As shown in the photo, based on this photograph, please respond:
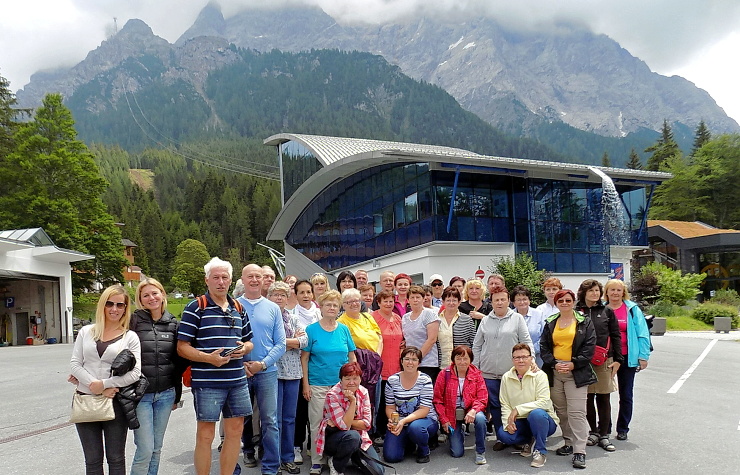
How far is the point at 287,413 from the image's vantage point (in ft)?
16.5

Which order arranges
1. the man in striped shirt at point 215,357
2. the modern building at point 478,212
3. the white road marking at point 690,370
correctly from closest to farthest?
the man in striped shirt at point 215,357 < the white road marking at point 690,370 < the modern building at point 478,212

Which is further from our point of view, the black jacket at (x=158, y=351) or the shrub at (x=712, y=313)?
the shrub at (x=712, y=313)

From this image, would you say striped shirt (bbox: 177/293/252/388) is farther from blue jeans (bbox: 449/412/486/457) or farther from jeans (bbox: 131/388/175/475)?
blue jeans (bbox: 449/412/486/457)

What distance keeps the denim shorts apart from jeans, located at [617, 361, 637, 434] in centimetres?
389

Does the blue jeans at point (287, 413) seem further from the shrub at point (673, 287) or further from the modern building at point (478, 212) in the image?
the shrub at point (673, 287)

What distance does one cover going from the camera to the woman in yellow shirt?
5262mm

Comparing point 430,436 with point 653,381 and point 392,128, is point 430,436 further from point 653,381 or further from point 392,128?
point 392,128

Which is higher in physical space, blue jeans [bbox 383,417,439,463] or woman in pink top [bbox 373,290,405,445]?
woman in pink top [bbox 373,290,405,445]

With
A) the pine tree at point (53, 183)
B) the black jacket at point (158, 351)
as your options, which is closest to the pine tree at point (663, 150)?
the pine tree at point (53, 183)

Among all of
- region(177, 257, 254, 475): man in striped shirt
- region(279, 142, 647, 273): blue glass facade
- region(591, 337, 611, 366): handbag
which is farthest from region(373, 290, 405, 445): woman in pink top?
region(279, 142, 647, 273): blue glass facade

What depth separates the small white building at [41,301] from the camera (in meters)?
25.1

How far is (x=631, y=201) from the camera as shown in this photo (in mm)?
26703

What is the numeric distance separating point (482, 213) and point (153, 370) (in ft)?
64.6

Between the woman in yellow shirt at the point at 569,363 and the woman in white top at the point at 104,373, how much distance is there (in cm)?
386
